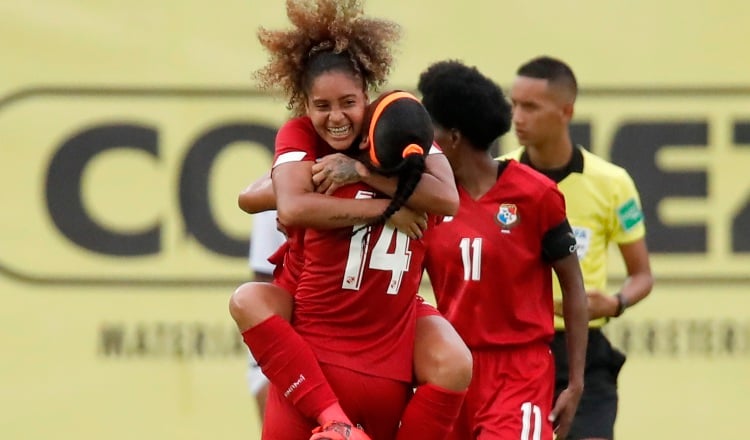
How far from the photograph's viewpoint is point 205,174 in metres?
9.27

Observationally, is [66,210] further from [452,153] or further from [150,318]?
[452,153]

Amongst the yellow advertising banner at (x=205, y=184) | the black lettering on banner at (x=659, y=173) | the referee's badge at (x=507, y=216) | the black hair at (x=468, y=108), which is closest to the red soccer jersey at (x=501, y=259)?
A: the referee's badge at (x=507, y=216)

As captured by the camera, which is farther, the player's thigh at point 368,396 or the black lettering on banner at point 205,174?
the black lettering on banner at point 205,174

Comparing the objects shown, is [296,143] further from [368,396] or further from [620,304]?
[620,304]

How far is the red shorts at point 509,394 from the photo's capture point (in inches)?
243

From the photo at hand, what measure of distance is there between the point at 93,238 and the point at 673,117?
3.18m

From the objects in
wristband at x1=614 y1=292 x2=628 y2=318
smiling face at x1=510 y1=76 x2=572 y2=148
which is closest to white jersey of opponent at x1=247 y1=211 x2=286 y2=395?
smiling face at x1=510 y1=76 x2=572 y2=148

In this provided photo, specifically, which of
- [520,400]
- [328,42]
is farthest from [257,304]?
[520,400]

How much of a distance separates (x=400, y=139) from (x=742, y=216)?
4727 millimetres

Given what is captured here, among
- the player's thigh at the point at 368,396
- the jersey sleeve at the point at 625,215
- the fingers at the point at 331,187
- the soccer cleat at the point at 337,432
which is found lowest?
the soccer cleat at the point at 337,432

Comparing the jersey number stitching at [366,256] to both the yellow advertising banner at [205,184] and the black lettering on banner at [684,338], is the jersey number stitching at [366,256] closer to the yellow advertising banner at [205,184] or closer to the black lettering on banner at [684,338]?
the yellow advertising banner at [205,184]

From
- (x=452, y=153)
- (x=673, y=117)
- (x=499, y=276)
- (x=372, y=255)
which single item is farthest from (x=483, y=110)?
(x=673, y=117)

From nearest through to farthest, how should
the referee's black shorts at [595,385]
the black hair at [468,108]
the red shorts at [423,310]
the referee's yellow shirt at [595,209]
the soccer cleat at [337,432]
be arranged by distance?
the soccer cleat at [337,432]
the red shorts at [423,310]
the black hair at [468,108]
the referee's black shorts at [595,385]
the referee's yellow shirt at [595,209]

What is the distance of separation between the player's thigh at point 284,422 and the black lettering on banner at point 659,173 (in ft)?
14.4
